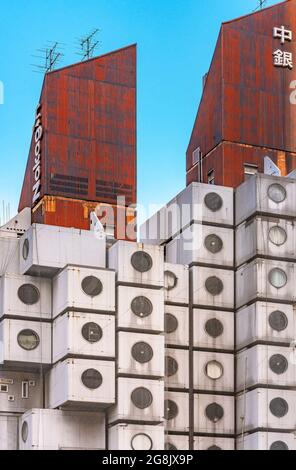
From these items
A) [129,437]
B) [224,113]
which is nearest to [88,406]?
[129,437]

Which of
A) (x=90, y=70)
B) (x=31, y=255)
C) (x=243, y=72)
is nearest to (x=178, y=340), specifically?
(x=31, y=255)

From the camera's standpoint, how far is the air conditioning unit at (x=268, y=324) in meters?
81.5

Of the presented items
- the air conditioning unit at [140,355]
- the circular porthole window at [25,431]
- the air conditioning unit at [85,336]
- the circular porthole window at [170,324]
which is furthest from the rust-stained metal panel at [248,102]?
the circular porthole window at [25,431]

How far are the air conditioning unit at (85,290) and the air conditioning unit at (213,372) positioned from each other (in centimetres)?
704

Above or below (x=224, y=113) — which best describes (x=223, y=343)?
below

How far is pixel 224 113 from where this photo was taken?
94500 millimetres

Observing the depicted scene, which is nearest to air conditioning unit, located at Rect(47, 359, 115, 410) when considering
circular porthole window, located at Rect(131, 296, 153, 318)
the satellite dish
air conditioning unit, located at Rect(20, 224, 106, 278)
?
circular porthole window, located at Rect(131, 296, 153, 318)

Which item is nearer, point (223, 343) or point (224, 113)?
point (223, 343)

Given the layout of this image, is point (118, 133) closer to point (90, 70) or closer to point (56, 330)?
point (90, 70)

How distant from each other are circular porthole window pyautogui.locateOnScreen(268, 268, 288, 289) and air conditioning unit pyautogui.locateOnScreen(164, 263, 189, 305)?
5356 millimetres
